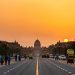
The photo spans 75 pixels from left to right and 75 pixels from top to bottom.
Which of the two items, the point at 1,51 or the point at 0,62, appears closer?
the point at 0,62

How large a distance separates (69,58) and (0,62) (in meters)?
15.1

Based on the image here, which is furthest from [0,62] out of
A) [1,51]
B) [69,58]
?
[1,51]

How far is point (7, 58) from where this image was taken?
8175 centimetres

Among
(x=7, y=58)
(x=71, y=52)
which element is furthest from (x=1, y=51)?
(x=7, y=58)

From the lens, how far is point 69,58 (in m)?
89.8

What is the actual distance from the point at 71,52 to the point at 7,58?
1812cm

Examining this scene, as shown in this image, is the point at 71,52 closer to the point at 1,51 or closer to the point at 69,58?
the point at 69,58

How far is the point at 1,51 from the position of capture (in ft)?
475

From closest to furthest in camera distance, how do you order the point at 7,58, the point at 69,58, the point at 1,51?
the point at 7,58
the point at 69,58
the point at 1,51

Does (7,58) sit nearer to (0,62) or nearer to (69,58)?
(0,62)

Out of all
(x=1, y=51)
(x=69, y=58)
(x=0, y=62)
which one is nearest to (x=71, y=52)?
(x=69, y=58)

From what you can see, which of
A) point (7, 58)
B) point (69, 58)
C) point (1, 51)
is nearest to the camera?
point (7, 58)

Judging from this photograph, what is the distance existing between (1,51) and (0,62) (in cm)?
6014

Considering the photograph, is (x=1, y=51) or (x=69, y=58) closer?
(x=69, y=58)
